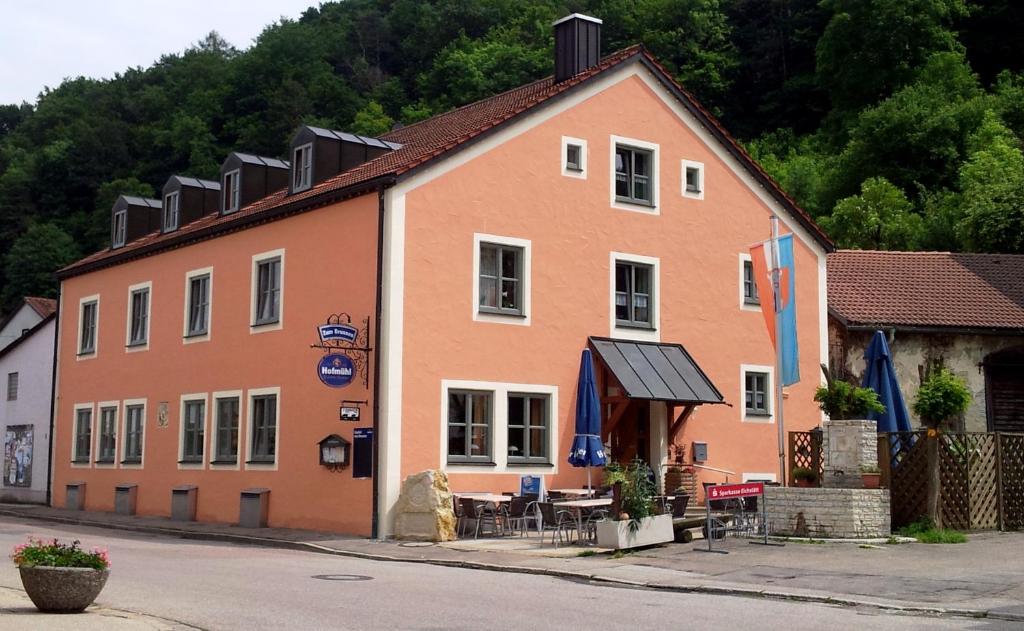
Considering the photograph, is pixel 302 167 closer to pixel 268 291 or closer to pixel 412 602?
pixel 268 291

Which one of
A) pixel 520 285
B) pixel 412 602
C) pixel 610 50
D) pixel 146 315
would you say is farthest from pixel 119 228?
pixel 610 50

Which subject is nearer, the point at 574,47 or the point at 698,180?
the point at 574,47

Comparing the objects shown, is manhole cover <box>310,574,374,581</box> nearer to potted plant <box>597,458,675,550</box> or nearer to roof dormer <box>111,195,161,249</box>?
potted plant <box>597,458,675,550</box>

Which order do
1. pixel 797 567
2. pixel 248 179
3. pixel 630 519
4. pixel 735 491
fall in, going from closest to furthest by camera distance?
pixel 797 567, pixel 630 519, pixel 735 491, pixel 248 179

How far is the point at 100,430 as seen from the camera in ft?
108

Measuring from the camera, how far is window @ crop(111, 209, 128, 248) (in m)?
35.4

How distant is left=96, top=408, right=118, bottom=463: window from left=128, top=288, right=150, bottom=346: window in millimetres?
2003

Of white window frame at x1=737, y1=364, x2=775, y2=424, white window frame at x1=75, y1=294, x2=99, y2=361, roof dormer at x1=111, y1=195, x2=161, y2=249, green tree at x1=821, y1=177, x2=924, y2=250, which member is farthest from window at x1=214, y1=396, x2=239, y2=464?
green tree at x1=821, y1=177, x2=924, y2=250

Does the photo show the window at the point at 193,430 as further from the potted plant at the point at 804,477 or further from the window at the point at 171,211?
the potted plant at the point at 804,477

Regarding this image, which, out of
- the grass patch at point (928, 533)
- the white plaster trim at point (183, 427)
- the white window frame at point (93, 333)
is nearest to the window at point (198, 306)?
the white plaster trim at point (183, 427)

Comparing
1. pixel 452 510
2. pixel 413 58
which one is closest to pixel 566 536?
pixel 452 510

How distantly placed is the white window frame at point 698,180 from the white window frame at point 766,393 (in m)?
3.97

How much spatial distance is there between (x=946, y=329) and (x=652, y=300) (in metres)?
8.74

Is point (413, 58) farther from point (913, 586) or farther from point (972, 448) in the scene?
point (913, 586)
